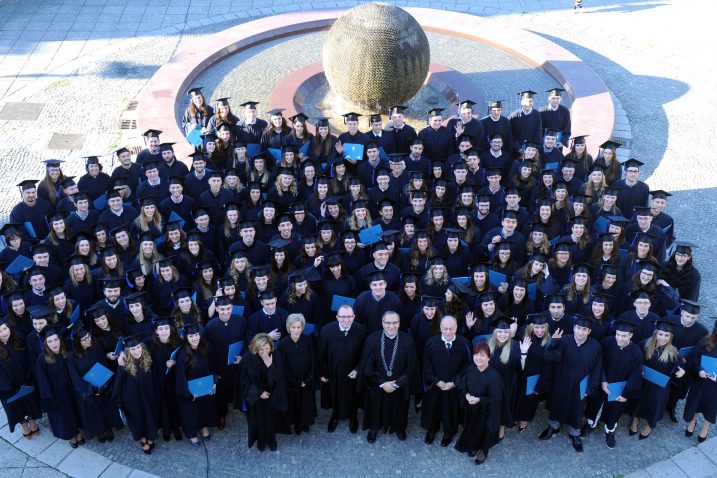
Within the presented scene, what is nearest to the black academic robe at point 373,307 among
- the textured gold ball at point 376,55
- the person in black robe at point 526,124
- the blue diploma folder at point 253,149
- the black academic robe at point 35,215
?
the blue diploma folder at point 253,149

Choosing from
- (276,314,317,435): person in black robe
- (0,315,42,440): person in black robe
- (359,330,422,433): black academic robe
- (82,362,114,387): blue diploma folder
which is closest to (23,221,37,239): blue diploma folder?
(0,315,42,440): person in black robe

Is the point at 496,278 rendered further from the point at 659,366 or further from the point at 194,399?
the point at 194,399

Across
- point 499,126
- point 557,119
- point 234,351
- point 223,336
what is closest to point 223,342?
point 223,336

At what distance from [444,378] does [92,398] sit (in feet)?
12.4

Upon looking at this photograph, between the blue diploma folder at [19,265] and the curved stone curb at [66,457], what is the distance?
1.84 m

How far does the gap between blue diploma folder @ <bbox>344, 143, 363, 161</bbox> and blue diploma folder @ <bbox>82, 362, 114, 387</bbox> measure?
5.00 metres

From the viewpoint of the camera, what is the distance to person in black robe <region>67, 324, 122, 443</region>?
316 inches

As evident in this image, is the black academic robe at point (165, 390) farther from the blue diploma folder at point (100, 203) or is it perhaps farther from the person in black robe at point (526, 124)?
the person in black robe at point (526, 124)

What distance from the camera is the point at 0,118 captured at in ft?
50.0

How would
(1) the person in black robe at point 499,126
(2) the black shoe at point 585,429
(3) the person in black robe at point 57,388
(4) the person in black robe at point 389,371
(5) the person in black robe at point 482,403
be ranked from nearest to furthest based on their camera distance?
1. (5) the person in black robe at point 482,403
2. (3) the person in black robe at point 57,388
3. (4) the person in black robe at point 389,371
4. (2) the black shoe at point 585,429
5. (1) the person in black robe at point 499,126

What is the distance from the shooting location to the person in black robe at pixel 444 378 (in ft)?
26.7

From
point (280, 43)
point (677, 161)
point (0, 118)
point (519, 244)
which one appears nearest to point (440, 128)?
point (519, 244)

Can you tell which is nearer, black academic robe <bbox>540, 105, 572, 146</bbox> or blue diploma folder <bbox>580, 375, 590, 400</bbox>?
blue diploma folder <bbox>580, 375, 590, 400</bbox>

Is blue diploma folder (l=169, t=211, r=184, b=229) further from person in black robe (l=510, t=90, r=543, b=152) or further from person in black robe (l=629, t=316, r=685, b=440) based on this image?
person in black robe (l=629, t=316, r=685, b=440)
